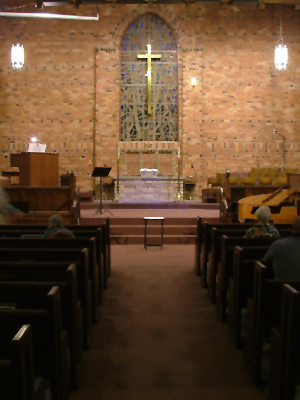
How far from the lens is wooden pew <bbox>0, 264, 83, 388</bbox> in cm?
200

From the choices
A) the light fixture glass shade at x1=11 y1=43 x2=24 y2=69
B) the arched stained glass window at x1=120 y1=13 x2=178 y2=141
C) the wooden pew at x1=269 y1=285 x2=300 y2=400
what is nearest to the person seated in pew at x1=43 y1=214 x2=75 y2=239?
the wooden pew at x1=269 y1=285 x2=300 y2=400

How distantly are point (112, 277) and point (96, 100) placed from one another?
7.68 meters

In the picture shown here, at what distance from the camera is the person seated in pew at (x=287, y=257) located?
7.97 ft

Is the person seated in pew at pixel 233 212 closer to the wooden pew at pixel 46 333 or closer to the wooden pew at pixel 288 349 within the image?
the wooden pew at pixel 288 349

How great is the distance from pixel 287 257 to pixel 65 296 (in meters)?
1.45

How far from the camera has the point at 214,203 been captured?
9484 mm

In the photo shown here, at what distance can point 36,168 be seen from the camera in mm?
7750

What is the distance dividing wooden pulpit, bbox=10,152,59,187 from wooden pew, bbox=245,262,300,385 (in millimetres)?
6250

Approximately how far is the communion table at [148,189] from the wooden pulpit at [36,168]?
2.40m

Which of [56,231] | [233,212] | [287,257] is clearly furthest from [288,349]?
[233,212]

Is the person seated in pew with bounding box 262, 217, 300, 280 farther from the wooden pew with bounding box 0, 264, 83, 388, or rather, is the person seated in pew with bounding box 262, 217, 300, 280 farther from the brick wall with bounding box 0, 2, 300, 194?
the brick wall with bounding box 0, 2, 300, 194

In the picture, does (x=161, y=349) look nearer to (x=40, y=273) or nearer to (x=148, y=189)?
(x=40, y=273)

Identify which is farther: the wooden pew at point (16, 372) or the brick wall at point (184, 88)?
the brick wall at point (184, 88)

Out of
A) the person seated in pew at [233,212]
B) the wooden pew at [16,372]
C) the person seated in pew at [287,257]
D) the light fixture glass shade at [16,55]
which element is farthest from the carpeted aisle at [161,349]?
the light fixture glass shade at [16,55]
